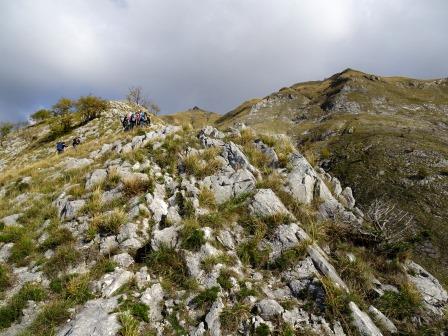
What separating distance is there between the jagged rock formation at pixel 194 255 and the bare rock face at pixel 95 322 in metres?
0.03

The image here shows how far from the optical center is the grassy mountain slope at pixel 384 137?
31266 mm

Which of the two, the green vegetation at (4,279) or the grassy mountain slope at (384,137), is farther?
the grassy mountain slope at (384,137)

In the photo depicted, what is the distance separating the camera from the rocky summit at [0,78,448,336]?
8.66 metres

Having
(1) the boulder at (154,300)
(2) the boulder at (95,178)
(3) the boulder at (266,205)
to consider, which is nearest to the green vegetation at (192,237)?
(1) the boulder at (154,300)

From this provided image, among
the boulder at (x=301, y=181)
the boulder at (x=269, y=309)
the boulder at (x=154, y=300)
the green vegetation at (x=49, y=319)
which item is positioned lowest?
the boulder at (x=269, y=309)

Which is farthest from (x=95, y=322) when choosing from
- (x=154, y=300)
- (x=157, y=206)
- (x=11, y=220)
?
(x=11, y=220)

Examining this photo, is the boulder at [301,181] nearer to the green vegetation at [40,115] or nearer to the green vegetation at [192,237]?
the green vegetation at [192,237]

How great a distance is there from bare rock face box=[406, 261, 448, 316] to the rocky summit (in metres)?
0.05

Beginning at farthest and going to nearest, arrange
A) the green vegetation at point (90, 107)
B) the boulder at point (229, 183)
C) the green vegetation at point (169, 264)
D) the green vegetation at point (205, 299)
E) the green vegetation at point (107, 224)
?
the green vegetation at point (90, 107) < the boulder at point (229, 183) < the green vegetation at point (107, 224) < the green vegetation at point (169, 264) < the green vegetation at point (205, 299)

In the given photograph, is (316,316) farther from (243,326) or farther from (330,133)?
(330,133)

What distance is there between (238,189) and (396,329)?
7.42 metres

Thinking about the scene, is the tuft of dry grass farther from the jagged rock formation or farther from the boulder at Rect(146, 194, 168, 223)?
the boulder at Rect(146, 194, 168, 223)

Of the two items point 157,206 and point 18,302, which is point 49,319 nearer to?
point 18,302

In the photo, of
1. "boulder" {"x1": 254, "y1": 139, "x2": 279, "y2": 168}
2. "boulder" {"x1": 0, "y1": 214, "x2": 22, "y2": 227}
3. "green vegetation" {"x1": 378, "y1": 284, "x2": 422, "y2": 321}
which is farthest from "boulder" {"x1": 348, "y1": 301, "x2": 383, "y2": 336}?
"boulder" {"x1": 0, "y1": 214, "x2": 22, "y2": 227}
